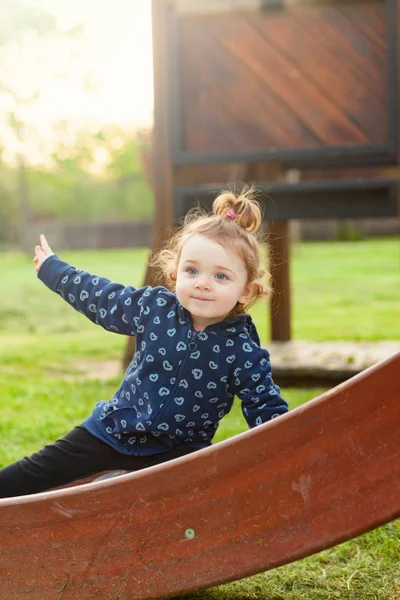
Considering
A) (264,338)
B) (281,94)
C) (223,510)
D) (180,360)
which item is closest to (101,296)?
(180,360)

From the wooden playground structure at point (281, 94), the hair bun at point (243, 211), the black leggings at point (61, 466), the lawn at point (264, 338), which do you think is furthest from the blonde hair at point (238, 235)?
the wooden playground structure at point (281, 94)

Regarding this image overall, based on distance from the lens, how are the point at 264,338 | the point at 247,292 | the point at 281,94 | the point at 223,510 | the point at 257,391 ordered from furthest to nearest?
the point at 264,338 → the point at 281,94 → the point at 247,292 → the point at 257,391 → the point at 223,510

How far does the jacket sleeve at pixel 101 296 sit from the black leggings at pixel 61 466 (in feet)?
0.83

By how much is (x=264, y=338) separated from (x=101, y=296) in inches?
137

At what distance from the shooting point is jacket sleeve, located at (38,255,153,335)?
179cm

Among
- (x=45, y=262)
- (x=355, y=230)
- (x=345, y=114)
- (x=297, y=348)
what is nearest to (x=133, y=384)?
(x=45, y=262)

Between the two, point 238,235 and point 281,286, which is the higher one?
point 238,235

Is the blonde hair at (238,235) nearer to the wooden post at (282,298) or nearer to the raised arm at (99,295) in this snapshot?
the raised arm at (99,295)

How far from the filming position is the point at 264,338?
5227 millimetres

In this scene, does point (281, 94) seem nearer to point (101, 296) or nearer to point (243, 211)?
point (243, 211)

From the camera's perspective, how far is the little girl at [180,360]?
1.69 meters

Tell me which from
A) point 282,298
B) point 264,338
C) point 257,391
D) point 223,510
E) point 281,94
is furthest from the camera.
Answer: point 264,338

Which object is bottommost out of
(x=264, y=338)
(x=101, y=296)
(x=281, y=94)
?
(x=264, y=338)

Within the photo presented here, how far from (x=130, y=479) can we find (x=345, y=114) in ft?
8.07
